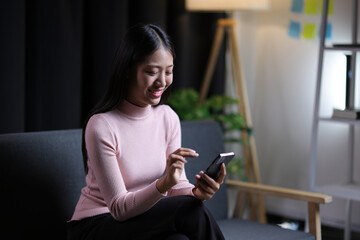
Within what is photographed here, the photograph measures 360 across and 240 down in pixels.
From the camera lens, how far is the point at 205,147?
2.47 meters

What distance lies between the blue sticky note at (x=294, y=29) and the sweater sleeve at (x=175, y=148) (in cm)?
179

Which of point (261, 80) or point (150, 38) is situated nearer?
point (150, 38)

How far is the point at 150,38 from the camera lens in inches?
70.8

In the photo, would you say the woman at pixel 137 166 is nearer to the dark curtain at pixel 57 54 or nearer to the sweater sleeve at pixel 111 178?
the sweater sleeve at pixel 111 178

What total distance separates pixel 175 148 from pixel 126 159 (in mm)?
251

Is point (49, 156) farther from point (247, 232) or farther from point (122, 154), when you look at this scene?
point (247, 232)

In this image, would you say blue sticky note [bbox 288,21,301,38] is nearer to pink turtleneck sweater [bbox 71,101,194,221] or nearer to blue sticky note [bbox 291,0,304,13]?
blue sticky note [bbox 291,0,304,13]

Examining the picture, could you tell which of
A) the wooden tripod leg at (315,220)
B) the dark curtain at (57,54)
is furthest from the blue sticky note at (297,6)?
the wooden tripod leg at (315,220)

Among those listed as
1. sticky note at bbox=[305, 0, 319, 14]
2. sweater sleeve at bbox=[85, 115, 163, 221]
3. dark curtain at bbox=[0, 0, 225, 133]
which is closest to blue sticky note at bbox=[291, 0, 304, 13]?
sticky note at bbox=[305, 0, 319, 14]

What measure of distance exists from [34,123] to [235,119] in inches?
45.7

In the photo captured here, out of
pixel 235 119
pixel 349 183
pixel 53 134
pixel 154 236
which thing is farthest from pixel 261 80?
pixel 154 236

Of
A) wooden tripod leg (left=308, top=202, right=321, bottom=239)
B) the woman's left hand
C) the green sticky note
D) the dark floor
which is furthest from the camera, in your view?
the green sticky note

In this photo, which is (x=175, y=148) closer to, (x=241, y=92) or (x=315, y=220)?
(x=315, y=220)

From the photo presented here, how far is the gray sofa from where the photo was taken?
6.20 feet
